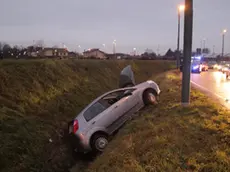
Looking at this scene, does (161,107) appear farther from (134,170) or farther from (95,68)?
(95,68)

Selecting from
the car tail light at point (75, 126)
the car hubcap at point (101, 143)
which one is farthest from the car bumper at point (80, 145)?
the car hubcap at point (101, 143)

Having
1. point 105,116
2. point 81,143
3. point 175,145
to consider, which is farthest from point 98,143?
point 175,145

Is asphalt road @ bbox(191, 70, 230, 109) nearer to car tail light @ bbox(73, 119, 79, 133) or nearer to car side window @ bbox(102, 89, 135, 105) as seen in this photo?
car side window @ bbox(102, 89, 135, 105)

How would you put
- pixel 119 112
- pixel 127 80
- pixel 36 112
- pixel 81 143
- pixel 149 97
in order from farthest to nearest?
pixel 127 80
pixel 36 112
pixel 149 97
pixel 119 112
pixel 81 143

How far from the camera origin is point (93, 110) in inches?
351

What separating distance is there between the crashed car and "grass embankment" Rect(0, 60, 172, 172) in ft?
4.24

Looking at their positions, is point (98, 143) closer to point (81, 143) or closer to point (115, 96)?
point (81, 143)

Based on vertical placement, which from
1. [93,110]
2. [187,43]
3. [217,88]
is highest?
[187,43]

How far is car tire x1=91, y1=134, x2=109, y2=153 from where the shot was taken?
26.5ft

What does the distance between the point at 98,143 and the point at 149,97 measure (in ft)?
10.1

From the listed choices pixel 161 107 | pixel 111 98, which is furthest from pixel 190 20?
pixel 111 98

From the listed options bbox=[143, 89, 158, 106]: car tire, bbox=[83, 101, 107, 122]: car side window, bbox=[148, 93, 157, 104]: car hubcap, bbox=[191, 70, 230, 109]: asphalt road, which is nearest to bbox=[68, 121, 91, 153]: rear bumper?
bbox=[83, 101, 107, 122]: car side window

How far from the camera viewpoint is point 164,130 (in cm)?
668

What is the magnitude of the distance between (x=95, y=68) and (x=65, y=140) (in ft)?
70.0
